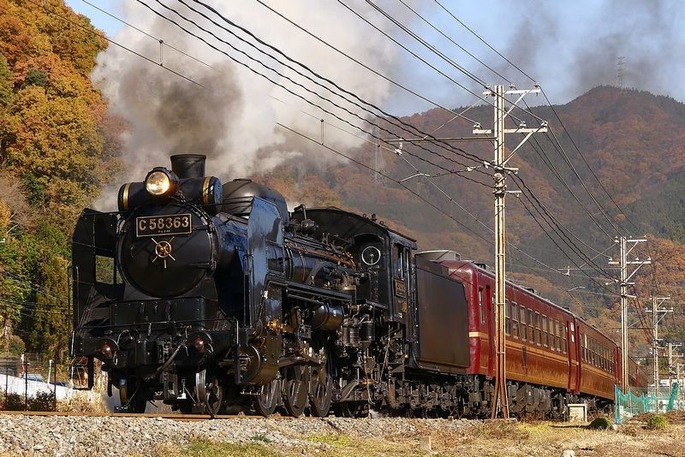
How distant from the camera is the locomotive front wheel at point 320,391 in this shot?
18.3m

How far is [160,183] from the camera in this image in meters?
15.8

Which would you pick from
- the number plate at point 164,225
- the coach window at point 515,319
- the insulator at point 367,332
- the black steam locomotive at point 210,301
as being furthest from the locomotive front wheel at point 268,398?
the coach window at point 515,319

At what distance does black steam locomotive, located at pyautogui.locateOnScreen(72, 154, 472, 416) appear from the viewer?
15.5m

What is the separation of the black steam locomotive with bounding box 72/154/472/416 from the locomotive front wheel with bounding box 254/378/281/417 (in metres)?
0.02

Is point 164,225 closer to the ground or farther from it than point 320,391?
farther from it

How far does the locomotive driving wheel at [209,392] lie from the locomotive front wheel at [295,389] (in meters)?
1.37

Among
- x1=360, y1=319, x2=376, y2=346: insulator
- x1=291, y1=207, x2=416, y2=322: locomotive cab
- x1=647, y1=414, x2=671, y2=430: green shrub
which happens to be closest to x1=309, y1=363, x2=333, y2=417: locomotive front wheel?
x1=360, y1=319, x2=376, y2=346: insulator

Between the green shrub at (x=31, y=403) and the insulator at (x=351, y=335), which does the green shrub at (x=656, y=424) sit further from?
the green shrub at (x=31, y=403)

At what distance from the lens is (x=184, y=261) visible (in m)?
15.7

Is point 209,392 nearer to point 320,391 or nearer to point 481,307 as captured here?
point 320,391

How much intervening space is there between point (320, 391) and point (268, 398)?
2.22m

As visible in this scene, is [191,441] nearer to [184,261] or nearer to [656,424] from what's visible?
[184,261]

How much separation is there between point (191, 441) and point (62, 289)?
37.5 meters

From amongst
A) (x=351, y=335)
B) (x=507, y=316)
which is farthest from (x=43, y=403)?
(x=507, y=316)
